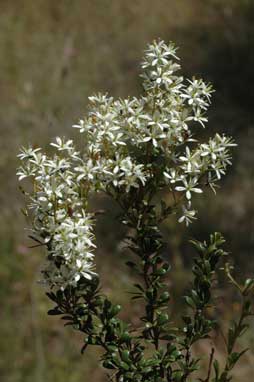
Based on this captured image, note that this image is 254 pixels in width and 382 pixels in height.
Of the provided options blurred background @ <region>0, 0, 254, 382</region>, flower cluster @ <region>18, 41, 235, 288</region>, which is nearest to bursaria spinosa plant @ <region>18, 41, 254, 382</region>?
flower cluster @ <region>18, 41, 235, 288</region>

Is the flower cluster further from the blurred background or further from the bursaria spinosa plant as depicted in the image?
the blurred background

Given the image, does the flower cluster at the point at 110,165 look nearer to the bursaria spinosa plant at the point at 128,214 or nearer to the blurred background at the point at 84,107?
the bursaria spinosa plant at the point at 128,214

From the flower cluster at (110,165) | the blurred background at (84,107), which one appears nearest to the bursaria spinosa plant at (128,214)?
the flower cluster at (110,165)

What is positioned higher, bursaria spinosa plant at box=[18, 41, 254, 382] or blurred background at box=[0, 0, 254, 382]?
blurred background at box=[0, 0, 254, 382]

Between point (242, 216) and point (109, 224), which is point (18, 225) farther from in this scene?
point (242, 216)

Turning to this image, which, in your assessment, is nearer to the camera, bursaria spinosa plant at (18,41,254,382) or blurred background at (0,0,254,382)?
bursaria spinosa plant at (18,41,254,382)

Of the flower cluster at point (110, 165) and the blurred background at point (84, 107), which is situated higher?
the blurred background at point (84, 107)
